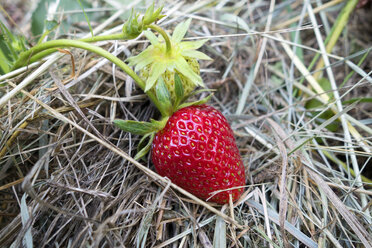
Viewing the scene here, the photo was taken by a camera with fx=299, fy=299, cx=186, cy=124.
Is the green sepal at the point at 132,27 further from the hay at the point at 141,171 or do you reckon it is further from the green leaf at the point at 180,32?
the hay at the point at 141,171

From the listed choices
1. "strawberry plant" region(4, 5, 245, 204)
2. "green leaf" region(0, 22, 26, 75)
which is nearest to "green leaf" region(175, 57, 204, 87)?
"strawberry plant" region(4, 5, 245, 204)

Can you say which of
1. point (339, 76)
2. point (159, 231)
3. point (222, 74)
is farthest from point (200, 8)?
point (159, 231)

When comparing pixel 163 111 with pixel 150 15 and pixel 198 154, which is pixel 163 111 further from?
pixel 150 15

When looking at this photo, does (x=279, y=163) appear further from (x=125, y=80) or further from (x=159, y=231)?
(x=125, y=80)

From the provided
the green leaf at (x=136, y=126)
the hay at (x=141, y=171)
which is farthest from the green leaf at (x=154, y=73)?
the hay at (x=141, y=171)

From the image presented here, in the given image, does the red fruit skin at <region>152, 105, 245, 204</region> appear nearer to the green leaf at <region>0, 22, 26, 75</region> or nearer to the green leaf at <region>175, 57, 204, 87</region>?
the green leaf at <region>175, 57, 204, 87</region>

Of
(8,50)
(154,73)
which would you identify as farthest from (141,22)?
(8,50)
